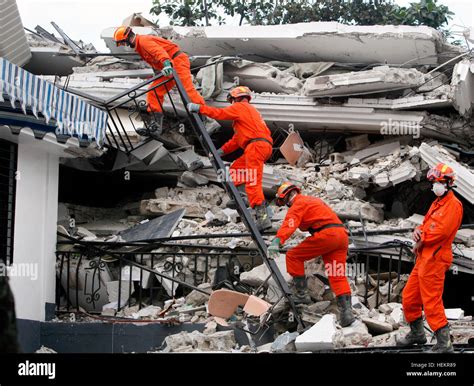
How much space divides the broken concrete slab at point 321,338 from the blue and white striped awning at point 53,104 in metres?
3.40

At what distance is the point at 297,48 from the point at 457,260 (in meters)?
4.54

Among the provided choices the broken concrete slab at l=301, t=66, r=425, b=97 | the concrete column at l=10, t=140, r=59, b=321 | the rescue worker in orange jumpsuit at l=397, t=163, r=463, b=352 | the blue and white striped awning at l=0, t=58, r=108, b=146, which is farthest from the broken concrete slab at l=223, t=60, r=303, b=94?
the rescue worker in orange jumpsuit at l=397, t=163, r=463, b=352

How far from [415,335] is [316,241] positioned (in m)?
1.46

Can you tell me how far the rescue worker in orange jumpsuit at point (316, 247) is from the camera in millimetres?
10703

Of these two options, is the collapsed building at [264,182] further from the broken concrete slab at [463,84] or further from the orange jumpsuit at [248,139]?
the orange jumpsuit at [248,139]

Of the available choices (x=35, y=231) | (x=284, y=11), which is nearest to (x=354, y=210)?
(x=35, y=231)

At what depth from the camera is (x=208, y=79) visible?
1358cm

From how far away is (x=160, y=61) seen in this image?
39.8 ft

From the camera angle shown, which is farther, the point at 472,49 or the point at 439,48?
the point at 439,48

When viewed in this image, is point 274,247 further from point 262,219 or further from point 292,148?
point 292,148

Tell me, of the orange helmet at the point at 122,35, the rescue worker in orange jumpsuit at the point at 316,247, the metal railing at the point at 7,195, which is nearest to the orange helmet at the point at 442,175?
the rescue worker in orange jumpsuit at the point at 316,247

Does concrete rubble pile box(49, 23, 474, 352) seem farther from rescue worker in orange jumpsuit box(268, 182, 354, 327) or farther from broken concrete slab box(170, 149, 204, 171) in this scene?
rescue worker in orange jumpsuit box(268, 182, 354, 327)
